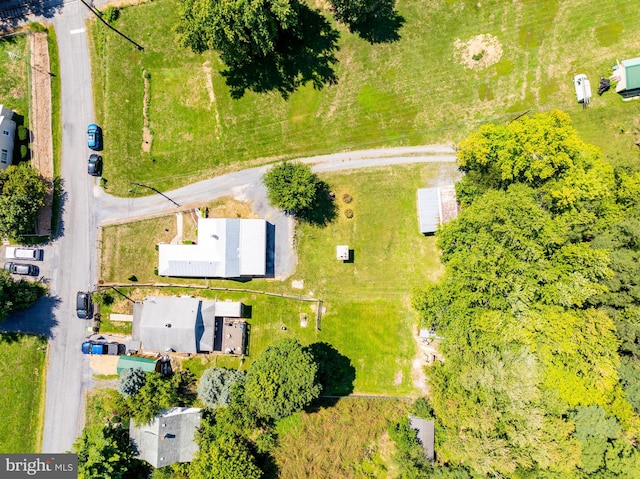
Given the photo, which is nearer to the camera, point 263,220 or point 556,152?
point 556,152

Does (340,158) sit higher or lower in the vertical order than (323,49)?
lower

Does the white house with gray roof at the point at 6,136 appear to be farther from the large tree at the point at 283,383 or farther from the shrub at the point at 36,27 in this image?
the large tree at the point at 283,383

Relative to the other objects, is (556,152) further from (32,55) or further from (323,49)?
(32,55)

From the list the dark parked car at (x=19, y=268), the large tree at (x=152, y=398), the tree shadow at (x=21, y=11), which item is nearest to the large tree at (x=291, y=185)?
the large tree at (x=152, y=398)

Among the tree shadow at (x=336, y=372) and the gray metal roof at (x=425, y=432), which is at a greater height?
the tree shadow at (x=336, y=372)

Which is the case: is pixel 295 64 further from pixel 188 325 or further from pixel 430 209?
pixel 188 325

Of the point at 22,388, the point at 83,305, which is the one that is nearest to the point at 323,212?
the point at 83,305

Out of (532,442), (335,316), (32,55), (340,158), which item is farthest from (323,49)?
(532,442)
